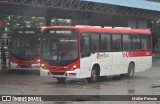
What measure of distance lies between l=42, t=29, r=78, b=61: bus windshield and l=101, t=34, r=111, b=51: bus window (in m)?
2.21

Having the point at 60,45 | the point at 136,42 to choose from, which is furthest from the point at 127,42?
the point at 60,45

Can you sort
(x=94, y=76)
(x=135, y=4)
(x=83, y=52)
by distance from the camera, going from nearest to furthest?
(x=83, y=52)
(x=94, y=76)
(x=135, y=4)

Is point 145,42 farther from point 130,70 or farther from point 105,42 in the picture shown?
point 105,42

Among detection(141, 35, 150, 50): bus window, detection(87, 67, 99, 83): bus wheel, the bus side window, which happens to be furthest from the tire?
the bus side window

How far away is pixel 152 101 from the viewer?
46.5 feet

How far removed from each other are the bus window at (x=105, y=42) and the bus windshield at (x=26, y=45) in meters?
5.28

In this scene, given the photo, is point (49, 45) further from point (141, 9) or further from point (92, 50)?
point (141, 9)

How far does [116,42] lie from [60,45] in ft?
12.8

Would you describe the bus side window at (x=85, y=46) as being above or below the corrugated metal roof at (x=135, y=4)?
below

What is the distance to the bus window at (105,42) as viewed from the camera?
72.8ft

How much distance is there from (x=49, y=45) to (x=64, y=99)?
20.0 ft

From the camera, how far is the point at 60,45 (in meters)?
20.5

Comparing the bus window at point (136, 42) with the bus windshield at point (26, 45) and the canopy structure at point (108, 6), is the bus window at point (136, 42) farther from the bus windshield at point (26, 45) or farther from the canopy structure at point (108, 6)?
the canopy structure at point (108, 6)

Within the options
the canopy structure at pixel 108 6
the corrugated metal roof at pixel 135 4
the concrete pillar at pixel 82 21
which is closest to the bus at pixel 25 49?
the canopy structure at pixel 108 6
